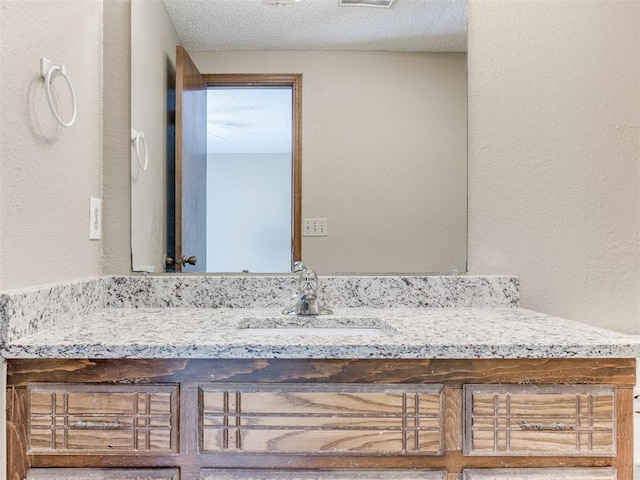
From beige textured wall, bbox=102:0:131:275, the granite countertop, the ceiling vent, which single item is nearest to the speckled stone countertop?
the granite countertop

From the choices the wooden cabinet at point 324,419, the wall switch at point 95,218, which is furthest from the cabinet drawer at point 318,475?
the wall switch at point 95,218

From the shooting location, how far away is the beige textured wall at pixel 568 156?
1557mm

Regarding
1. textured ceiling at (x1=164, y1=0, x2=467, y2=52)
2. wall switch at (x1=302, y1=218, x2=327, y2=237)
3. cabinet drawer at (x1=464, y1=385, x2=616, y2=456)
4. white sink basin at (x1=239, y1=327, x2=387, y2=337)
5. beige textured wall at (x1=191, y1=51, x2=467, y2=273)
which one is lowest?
cabinet drawer at (x1=464, y1=385, x2=616, y2=456)

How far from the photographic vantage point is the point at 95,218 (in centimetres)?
148

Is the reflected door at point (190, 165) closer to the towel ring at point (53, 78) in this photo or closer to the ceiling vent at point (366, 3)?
the towel ring at point (53, 78)

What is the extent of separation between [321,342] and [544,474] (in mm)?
542

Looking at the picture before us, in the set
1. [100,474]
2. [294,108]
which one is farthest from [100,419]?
[294,108]

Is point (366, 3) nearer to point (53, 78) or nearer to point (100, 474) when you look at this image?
point (53, 78)

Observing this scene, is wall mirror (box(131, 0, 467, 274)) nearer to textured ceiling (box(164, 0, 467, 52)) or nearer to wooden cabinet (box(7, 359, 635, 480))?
textured ceiling (box(164, 0, 467, 52))

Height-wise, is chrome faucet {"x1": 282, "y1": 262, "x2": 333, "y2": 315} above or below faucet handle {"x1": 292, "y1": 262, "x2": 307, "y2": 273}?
below

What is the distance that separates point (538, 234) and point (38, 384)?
1466 millimetres

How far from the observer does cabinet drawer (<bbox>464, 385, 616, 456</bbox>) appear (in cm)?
99

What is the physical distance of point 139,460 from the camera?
0.98m

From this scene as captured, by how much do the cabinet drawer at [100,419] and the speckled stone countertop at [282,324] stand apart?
83 millimetres
